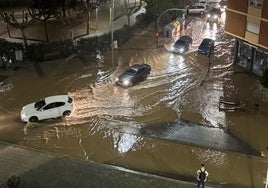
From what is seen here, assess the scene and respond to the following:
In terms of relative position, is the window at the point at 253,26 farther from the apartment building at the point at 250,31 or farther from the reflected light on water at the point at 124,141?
the reflected light on water at the point at 124,141

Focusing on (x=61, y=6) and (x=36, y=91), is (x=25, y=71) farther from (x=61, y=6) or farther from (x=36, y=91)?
(x=61, y=6)

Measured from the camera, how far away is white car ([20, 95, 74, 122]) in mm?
28453

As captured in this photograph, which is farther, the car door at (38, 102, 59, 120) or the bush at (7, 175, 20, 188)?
the car door at (38, 102, 59, 120)

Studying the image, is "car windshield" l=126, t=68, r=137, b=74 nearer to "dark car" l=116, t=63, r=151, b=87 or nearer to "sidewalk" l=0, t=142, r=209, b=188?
"dark car" l=116, t=63, r=151, b=87

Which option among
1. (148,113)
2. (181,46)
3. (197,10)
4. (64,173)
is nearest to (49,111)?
(148,113)

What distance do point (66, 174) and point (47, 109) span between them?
784 cm

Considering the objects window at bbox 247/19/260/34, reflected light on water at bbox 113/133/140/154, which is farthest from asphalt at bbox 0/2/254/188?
window at bbox 247/19/260/34

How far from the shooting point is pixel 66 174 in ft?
71.9

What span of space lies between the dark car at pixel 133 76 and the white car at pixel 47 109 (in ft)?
21.1

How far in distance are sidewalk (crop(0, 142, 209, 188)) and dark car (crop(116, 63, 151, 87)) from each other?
40.3 feet

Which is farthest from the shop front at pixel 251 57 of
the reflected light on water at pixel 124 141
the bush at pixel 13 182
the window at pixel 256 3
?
the bush at pixel 13 182

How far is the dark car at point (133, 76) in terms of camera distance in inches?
1358

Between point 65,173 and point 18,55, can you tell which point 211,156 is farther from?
point 18,55

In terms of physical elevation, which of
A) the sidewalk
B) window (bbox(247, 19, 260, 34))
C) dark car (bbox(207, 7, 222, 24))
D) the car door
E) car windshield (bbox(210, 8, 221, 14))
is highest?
window (bbox(247, 19, 260, 34))
